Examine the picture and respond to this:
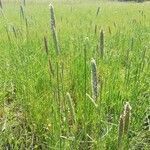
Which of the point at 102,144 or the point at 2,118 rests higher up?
the point at 102,144

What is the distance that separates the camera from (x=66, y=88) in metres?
2.56

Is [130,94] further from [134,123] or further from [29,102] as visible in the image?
[29,102]

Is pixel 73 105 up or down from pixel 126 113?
down

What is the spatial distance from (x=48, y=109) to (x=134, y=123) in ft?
1.57

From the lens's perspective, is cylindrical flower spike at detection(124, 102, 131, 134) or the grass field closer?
cylindrical flower spike at detection(124, 102, 131, 134)

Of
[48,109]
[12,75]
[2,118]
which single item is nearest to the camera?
[48,109]

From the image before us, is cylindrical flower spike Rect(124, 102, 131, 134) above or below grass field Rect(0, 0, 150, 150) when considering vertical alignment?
above

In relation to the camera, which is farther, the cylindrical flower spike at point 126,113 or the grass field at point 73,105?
the grass field at point 73,105

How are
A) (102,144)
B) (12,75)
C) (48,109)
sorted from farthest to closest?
(12,75) < (48,109) < (102,144)

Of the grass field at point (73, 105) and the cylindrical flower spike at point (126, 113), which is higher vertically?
the cylindrical flower spike at point (126, 113)

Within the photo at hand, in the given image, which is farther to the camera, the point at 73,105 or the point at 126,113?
the point at 73,105

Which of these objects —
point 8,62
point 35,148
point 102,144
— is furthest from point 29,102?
point 8,62

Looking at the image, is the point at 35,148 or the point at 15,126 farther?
the point at 15,126

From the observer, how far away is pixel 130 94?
2166mm
